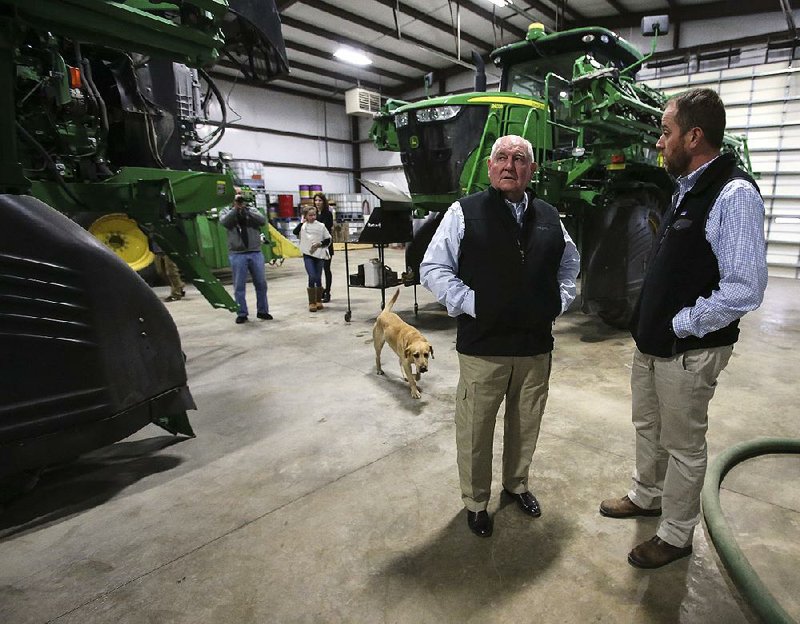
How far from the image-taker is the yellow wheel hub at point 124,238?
751cm

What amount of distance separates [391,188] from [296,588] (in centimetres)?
528

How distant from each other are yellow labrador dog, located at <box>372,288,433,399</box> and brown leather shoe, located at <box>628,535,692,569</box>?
1.90m

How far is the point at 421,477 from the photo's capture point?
249cm

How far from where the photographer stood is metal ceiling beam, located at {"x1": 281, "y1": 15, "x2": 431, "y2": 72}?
41.3 feet

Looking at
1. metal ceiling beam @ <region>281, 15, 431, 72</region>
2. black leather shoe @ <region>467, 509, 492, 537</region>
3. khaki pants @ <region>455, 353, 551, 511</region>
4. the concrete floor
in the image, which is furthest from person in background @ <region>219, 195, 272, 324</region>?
metal ceiling beam @ <region>281, 15, 431, 72</region>

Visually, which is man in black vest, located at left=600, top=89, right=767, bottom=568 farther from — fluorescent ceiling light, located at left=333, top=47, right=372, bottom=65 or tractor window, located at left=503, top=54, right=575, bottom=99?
fluorescent ceiling light, located at left=333, top=47, right=372, bottom=65

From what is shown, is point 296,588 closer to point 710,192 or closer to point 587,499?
point 587,499

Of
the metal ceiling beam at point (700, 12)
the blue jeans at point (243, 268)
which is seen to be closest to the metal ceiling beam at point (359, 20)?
the metal ceiling beam at point (700, 12)

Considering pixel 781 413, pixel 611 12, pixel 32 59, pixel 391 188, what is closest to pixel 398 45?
pixel 611 12

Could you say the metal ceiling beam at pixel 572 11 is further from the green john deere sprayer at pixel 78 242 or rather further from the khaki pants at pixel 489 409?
the khaki pants at pixel 489 409

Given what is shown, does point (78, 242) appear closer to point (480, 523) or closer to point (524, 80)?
point (480, 523)

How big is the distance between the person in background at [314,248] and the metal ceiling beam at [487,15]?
778 cm

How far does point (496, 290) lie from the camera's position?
1850 mm

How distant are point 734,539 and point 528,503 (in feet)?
2.61
